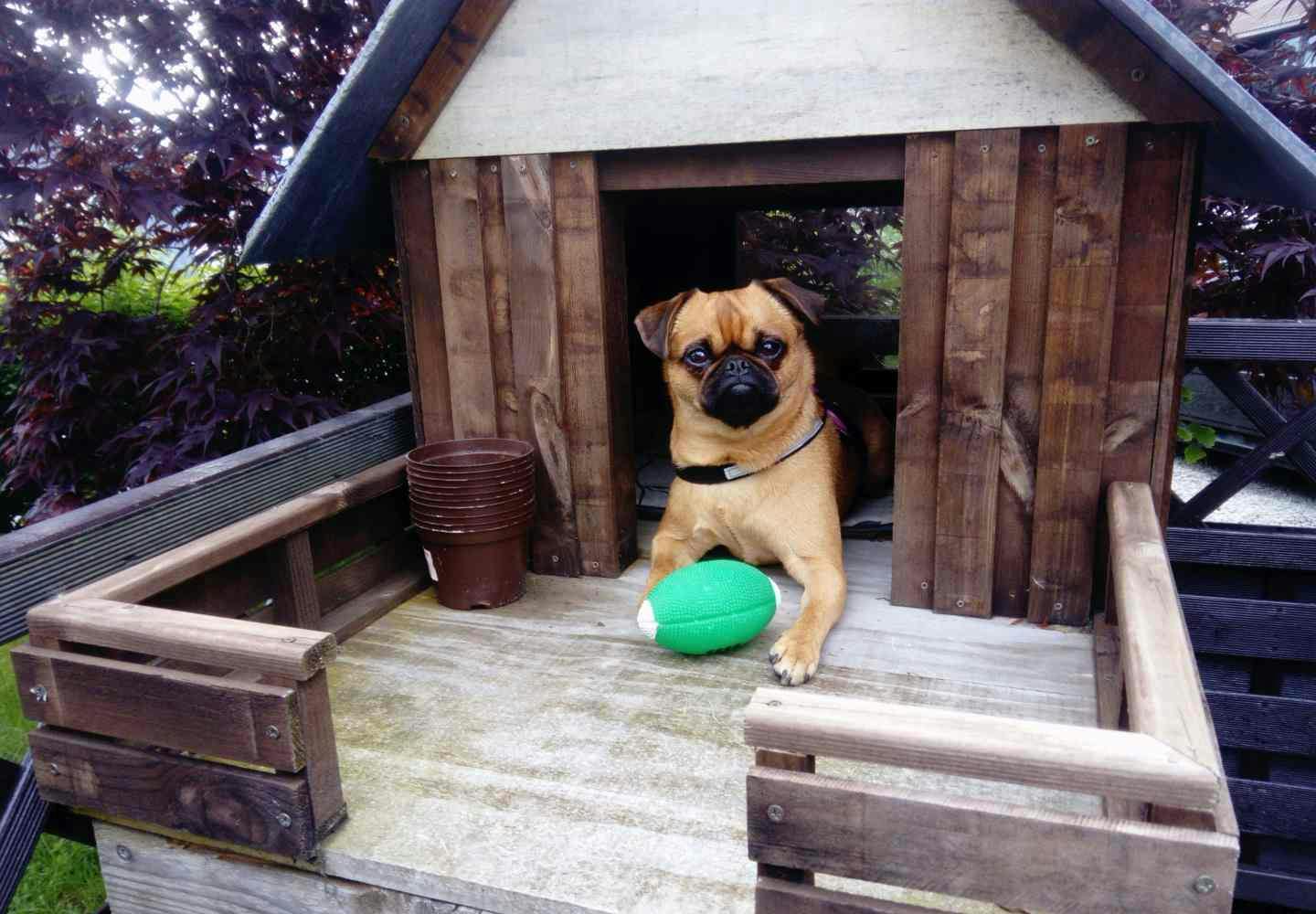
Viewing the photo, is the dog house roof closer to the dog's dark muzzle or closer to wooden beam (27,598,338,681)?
the dog's dark muzzle

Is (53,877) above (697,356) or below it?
below

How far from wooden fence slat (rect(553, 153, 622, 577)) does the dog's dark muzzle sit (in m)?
0.45

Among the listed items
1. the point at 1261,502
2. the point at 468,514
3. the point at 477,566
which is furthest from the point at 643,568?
the point at 1261,502

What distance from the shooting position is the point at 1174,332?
9.27 ft

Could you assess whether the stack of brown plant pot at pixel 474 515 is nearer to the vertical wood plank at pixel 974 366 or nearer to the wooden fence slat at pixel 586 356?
the wooden fence slat at pixel 586 356

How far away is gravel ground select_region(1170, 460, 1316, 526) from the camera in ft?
21.2

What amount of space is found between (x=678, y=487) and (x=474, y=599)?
84cm

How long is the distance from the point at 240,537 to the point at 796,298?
194cm

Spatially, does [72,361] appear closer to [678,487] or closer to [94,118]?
[94,118]

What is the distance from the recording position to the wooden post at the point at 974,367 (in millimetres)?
2863

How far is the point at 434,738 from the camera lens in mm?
2613

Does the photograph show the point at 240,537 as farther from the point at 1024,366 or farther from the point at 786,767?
the point at 1024,366

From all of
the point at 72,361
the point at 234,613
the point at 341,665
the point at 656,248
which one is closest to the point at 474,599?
the point at 341,665

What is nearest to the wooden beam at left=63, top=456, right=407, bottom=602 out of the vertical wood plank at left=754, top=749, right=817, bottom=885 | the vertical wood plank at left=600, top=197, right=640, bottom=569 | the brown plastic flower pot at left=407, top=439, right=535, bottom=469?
the brown plastic flower pot at left=407, top=439, right=535, bottom=469
